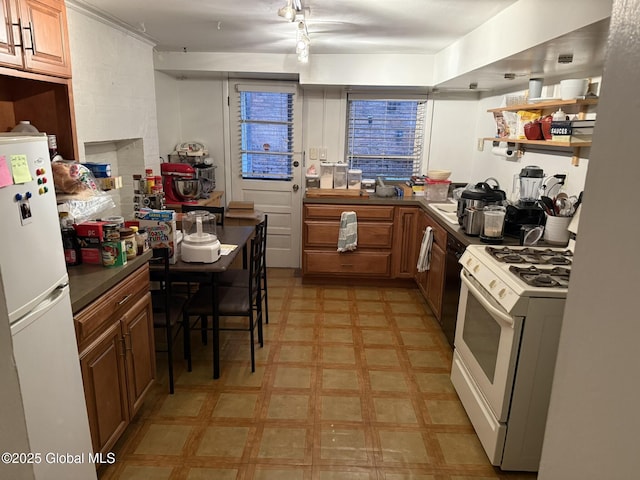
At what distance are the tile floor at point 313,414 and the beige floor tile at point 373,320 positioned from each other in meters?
0.04

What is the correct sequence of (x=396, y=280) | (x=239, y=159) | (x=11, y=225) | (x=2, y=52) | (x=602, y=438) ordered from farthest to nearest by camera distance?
(x=239, y=159) → (x=396, y=280) → (x=2, y=52) → (x=11, y=225) → (x=602, y=438)

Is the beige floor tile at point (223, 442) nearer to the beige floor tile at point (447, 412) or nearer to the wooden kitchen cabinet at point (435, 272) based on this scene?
the beige floor tile at point (447, 412)

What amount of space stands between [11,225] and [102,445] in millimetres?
1134

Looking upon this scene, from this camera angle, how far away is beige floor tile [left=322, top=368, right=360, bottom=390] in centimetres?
279

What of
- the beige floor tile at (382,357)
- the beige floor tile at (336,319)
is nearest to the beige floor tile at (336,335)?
the beige floor tile at (336,319)

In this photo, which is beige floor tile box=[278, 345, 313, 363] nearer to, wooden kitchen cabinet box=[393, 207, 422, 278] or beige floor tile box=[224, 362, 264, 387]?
beige floor tile box=[224, 362, 264, 387]

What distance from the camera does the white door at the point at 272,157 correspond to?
4793 mm

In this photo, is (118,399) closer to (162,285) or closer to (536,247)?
(162,285)

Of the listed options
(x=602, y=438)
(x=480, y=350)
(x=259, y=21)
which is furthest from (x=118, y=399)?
Result: (x=259, y=21)

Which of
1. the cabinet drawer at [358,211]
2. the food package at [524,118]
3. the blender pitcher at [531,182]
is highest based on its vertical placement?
the food package at [524,118]

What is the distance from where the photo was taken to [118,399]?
207 centimetres

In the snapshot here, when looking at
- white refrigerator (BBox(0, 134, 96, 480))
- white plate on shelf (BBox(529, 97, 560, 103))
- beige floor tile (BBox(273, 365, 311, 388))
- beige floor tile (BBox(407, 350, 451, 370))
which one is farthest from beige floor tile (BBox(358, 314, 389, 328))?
white refrigerator (BBox(0, 134, 96, 480))

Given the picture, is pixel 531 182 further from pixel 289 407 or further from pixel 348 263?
pixel 289 407

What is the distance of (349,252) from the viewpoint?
4.41 metres
